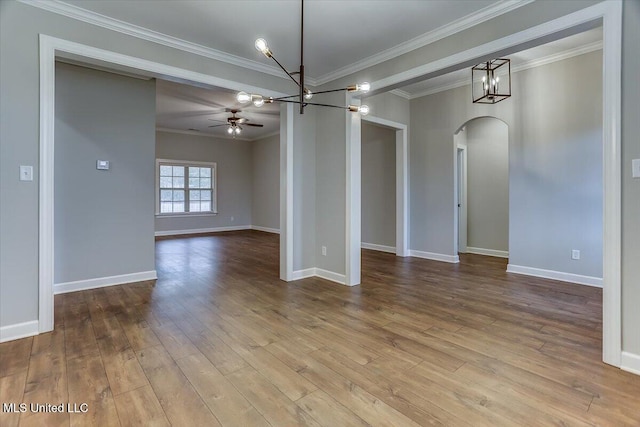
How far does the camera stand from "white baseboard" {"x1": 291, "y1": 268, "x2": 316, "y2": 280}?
4.38 metres

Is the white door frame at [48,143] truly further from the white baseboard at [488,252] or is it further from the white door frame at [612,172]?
the white baseboard at [488,252]

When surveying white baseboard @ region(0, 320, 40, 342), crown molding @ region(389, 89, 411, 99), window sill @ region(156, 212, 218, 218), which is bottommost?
white baseboard @ region(0, 320, 40, 342)

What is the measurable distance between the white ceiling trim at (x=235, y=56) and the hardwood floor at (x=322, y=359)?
2672 mm

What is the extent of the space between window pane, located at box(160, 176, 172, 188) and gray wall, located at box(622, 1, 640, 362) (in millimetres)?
9352

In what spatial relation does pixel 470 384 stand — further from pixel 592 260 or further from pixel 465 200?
pixel 465 200

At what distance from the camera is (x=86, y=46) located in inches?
112

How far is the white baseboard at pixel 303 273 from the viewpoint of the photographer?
438cm

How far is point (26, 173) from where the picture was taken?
2.58 meters

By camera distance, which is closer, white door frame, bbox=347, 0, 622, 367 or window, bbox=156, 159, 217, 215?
white door frame, bbox=347, 0, 622, 367

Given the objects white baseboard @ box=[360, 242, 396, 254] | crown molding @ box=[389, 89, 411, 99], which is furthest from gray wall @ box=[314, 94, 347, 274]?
white baseboard @ box=[360, 242, 396, 254]

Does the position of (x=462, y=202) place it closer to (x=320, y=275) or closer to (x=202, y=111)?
(x=320, y=275)

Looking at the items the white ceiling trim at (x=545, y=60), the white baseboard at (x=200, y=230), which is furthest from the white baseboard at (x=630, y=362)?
the white baseboard at (x=200, y=230)

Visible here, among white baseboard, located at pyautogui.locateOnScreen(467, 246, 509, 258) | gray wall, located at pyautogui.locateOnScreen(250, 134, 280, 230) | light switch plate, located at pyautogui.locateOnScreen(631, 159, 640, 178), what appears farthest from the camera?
gray wall, located at pyautogui.locateOnScreen(250, 134, 280, 230)

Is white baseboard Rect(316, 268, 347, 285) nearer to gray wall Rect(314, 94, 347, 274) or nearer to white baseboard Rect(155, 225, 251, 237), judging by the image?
gray wall Rect(314, 94, 347, 274)
